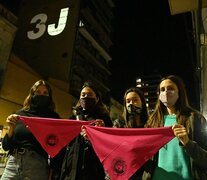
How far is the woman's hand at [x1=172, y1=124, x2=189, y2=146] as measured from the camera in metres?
2.51

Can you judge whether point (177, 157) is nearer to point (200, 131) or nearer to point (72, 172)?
point (200, 131)

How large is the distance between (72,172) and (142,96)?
141cm

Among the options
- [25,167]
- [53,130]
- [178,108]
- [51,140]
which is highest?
[178,108]

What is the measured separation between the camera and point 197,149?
2.46 meters

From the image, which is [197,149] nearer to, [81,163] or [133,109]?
[133,109]

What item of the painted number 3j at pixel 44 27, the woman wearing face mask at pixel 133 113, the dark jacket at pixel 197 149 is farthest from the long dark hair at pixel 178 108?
the painted number 3j at pixel 44 27

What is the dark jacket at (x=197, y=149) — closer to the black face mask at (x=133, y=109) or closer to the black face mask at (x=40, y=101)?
the black face mask at (x=133, y=109)

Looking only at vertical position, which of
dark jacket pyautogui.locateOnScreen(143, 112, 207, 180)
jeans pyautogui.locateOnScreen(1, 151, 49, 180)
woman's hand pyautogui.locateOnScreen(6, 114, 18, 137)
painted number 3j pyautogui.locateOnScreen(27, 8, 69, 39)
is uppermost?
painted number 3j pyautogui.locateOnScreen(27, 8, 69, 39)

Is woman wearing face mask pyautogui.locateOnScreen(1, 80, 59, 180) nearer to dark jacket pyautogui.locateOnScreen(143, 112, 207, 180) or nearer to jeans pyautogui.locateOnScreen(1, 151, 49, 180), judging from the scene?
jeans pyautogui.locateOnScreen(1, 151, 49, 180)

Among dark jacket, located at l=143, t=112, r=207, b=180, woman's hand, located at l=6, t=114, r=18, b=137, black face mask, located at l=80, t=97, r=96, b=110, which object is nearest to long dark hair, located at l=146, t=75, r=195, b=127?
dark jacket, located at l=143, t=112, r=207, b=180

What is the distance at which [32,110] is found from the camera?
3865 millimetres

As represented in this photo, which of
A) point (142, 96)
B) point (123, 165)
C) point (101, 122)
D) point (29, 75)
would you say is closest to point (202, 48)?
point (142, 96)

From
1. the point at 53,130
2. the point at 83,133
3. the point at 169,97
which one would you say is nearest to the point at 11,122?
the point at 53,130

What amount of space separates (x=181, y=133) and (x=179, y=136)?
1.3 inches
